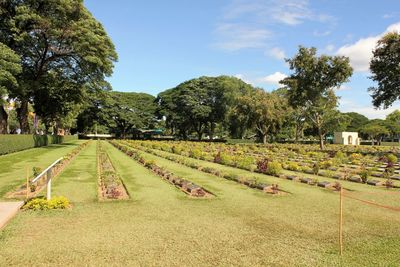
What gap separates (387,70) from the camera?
111ft

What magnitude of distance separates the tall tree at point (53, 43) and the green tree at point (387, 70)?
2581 centimetres

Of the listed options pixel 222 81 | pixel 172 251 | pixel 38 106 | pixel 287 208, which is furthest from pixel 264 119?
pixel 172 251

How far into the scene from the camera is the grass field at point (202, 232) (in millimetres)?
5688

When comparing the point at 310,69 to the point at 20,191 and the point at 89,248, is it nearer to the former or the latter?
the point at 20,191

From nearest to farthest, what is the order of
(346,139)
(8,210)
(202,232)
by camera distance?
1. (202,232)
2. (8,210)
3. (346,139)

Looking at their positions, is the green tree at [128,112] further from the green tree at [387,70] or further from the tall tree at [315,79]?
the green tree at [387,70]

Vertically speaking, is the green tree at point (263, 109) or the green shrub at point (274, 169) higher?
the green tree at point (263, 109)

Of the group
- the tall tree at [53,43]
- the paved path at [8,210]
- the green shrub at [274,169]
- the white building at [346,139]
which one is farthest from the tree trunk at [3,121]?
the white building at [346,139]

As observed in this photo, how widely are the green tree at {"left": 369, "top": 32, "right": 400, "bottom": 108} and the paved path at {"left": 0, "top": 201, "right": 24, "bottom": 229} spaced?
33.9 m

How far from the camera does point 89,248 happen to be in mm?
6047

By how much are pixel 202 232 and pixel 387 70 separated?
3298cm

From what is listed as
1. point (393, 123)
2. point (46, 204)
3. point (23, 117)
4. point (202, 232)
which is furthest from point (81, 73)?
point (393, 123)

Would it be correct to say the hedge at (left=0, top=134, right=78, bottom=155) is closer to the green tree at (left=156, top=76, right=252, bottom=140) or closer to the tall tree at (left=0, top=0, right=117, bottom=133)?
the tall tree at (left=0, top=0, right=117, bottom=133)

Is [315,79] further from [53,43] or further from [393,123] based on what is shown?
[393,123]
